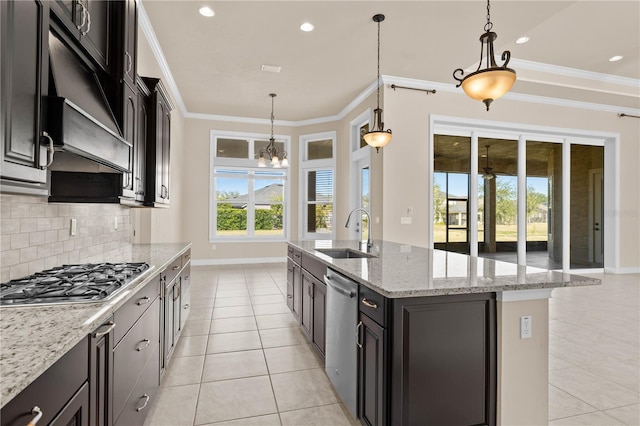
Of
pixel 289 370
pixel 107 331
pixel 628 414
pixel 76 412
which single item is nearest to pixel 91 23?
pixel 107 331

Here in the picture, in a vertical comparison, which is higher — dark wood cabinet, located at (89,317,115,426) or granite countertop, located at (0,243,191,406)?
granite countertop, located at (0,243,191,406)

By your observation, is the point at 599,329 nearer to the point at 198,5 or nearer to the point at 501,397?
the point at 501,397

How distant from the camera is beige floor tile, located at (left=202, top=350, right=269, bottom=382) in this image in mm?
2572

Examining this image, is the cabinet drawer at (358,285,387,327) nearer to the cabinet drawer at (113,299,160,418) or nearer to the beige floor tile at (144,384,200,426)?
the cabinet drawer at (113,299,160,418)

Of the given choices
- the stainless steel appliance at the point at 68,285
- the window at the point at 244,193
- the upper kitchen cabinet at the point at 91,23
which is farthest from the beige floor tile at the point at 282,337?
the window at the point at 244,193

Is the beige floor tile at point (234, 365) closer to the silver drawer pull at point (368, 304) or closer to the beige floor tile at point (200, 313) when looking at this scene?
the beige floor tile at point (200, 313)

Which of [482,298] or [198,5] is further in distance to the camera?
[198,5]

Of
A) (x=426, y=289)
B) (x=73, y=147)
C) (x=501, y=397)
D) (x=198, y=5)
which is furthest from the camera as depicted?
(x=198, y=5)

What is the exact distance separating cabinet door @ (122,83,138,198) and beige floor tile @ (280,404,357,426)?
1.90 meters

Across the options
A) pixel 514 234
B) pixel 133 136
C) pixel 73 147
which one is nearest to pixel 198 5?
pixel 133 136

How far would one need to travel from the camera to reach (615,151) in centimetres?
678

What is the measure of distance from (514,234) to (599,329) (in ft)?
9.91

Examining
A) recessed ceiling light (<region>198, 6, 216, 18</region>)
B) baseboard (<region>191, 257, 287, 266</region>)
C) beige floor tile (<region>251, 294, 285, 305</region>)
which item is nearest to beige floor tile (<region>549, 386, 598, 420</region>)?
beige floor tile (<region>251, 294, 285, 305</region>)

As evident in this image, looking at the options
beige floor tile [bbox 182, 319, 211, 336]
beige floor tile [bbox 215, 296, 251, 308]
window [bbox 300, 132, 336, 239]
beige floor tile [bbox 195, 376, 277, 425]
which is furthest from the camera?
window [bbox 300, 132, 336, 239]
